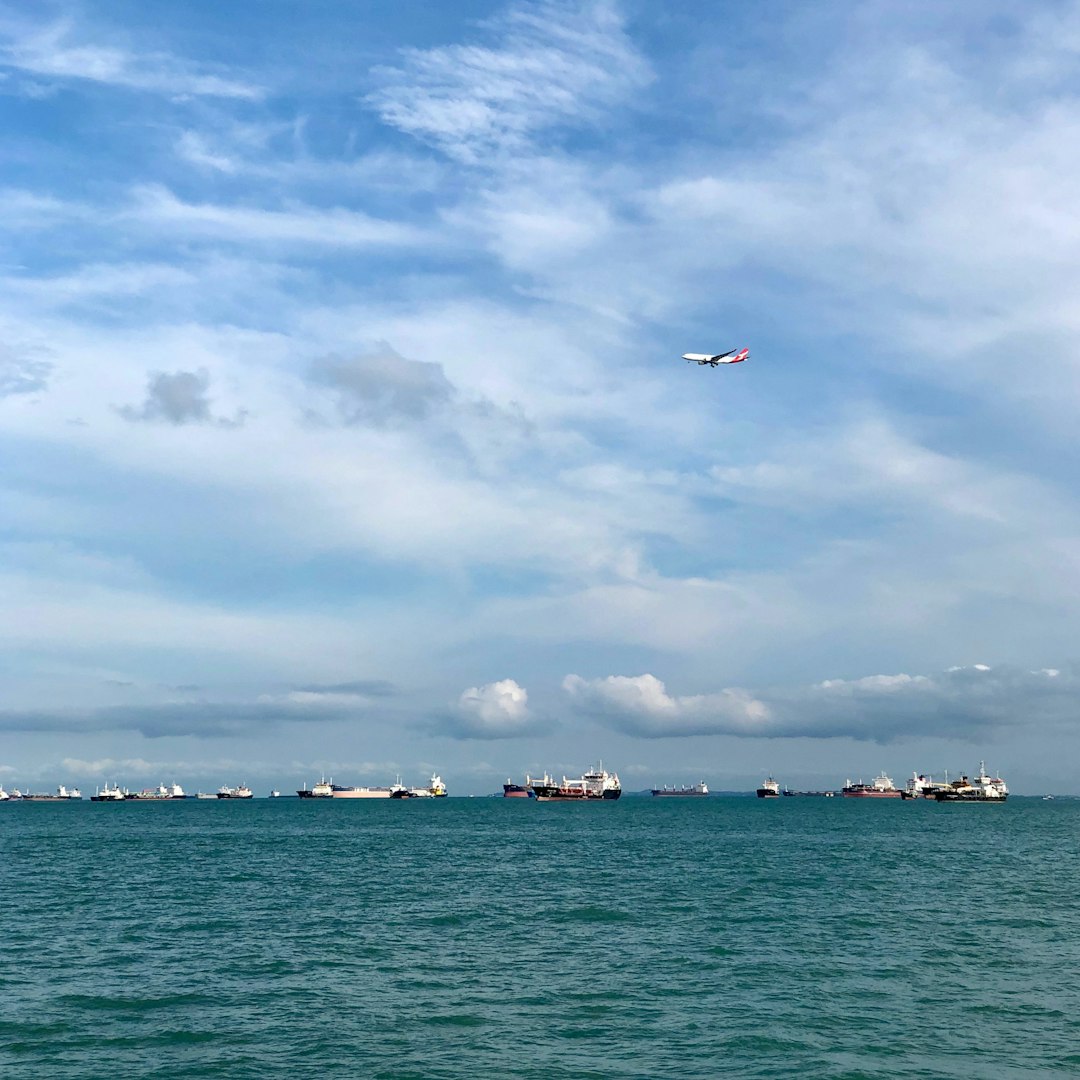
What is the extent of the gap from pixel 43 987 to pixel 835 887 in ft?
217

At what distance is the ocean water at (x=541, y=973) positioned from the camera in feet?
135

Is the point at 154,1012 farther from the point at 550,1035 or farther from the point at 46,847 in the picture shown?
the point at 46,847

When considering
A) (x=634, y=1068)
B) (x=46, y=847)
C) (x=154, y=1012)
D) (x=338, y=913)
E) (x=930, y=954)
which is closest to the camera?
(x=634, y=1068)

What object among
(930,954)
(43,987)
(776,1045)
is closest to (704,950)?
(930,954)

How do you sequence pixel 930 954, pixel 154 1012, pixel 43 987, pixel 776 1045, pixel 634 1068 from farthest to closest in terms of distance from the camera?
pixel 930 954 → pixel 43 987 → pixel 154 1012 → pixel 776 1045 → pixel 634 1068

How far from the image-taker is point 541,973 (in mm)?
55125

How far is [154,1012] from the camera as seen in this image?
47375 millimetres

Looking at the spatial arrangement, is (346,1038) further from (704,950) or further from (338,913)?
(338,913)

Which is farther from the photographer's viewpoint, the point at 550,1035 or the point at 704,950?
the point at 704,950

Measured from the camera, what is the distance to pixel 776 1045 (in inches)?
1684

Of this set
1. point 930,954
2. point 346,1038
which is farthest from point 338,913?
point 930,954

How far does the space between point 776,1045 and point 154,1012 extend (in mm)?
27180

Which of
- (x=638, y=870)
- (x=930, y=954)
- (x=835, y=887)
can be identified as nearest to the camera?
(x=930, y=954)

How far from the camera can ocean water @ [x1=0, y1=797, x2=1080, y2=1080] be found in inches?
1617
